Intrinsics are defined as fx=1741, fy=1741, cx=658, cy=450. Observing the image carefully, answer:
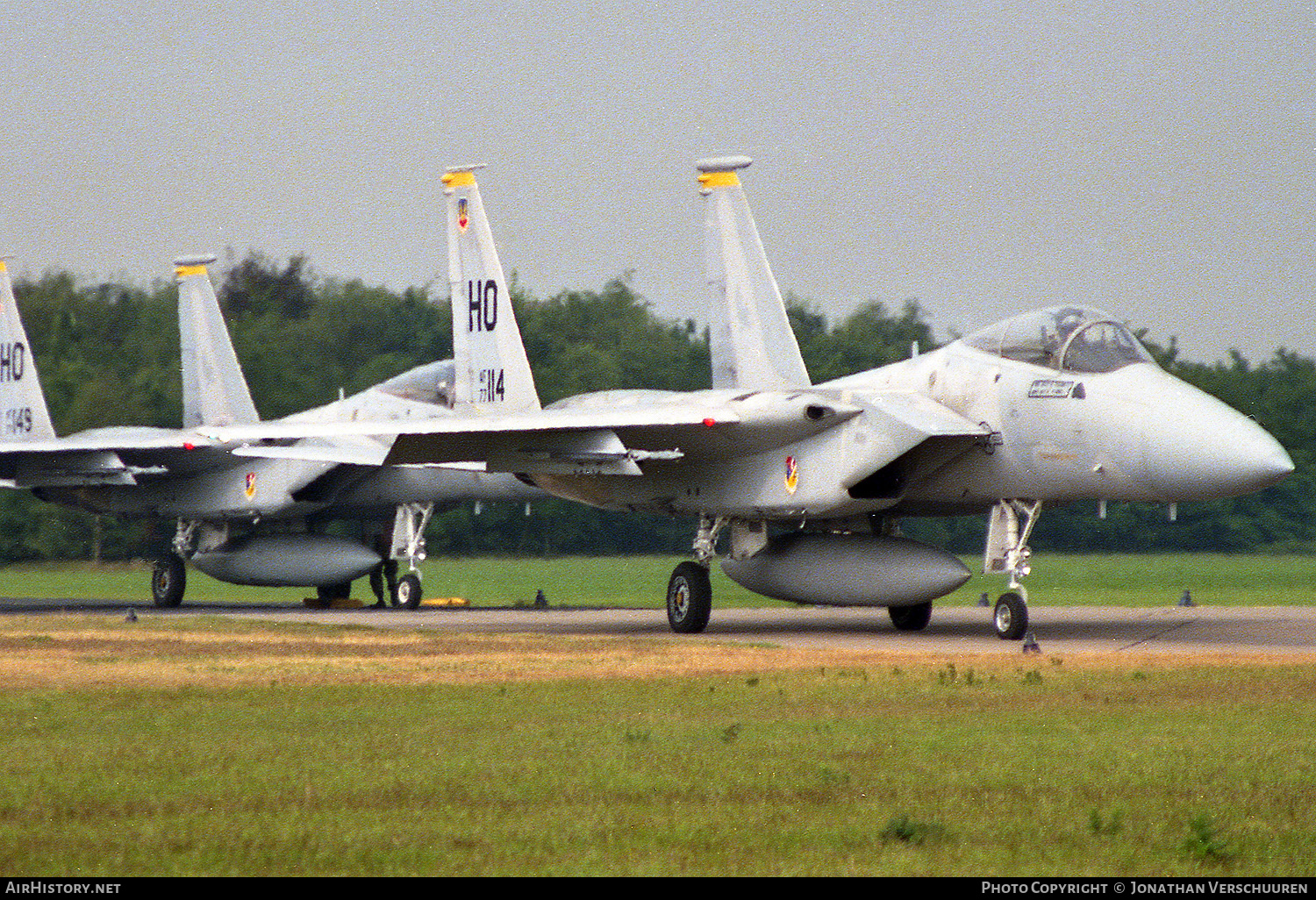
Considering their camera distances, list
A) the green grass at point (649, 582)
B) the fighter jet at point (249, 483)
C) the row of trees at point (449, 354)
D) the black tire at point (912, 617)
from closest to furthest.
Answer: the black tire at point (912, 617) → the fighter jet at point (249, 483) → the green grass at point (649, 582) → the row of trees at point (449, 354)

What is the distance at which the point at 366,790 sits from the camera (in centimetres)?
665

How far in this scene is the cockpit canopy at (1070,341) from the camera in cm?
1476

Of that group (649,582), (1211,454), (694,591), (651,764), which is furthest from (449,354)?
(651,764)

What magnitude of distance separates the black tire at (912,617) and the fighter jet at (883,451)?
0.02 metres

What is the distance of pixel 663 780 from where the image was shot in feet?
22.7

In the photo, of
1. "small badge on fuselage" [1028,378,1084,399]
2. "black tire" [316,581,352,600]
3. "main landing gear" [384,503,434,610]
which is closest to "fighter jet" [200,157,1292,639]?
"small badge on fuselage" [1028,378,1084,399]

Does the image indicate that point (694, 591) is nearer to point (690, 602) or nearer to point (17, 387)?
point (690, 602)

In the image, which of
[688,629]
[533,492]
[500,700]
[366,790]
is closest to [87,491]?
[533,492]

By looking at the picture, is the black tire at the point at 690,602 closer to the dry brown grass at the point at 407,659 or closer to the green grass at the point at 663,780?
the dry brown grass at the point at 407,659

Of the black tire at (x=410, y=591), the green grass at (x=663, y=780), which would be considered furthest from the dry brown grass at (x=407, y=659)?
the black tire at (x=410, y=591)

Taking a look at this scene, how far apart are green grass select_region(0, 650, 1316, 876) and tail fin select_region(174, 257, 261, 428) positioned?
15158 mm

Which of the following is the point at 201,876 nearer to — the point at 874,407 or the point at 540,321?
the point at 874,407

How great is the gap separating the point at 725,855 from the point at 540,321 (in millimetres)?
38652

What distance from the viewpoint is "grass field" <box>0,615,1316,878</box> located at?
5.49m
